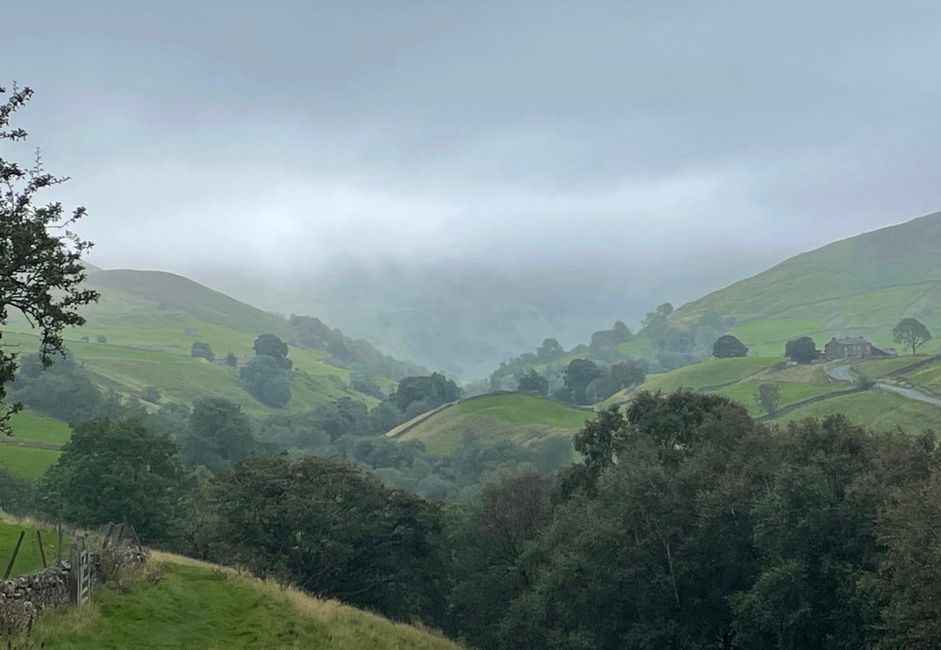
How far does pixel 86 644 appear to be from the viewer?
772 inches

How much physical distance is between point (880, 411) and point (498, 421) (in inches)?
3272

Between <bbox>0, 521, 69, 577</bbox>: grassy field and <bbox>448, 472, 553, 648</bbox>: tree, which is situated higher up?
<bbox>0, 521, 69, 577</bbox>: grassy field

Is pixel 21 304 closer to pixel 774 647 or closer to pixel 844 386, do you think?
pixel 774 647

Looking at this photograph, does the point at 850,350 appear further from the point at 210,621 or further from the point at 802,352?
the point at 210,621

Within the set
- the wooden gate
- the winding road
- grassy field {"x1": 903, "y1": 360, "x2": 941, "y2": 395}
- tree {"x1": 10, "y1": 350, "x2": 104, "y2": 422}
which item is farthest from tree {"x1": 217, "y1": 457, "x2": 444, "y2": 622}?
tree {"x1": 10, "y1": 350, "x2": 104, "y2": 422}

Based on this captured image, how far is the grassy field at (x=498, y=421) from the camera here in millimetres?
163750

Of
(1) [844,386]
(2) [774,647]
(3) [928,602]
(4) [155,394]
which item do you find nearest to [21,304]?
(3) [928,602]

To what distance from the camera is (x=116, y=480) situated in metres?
56.3

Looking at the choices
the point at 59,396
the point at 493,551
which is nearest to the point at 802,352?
the point at 493,551

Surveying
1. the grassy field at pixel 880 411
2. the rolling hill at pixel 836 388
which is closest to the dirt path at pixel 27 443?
the rolling hill at pixel 836 388

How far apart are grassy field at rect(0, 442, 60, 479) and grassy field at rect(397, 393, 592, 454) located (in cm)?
8767

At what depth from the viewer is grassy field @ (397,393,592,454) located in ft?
537

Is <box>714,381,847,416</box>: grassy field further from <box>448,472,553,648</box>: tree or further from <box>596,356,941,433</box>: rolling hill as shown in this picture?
<box>448,472,553,648</box>: tree

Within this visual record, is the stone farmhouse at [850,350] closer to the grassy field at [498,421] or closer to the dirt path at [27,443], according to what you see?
the grassy field at [498,421]
